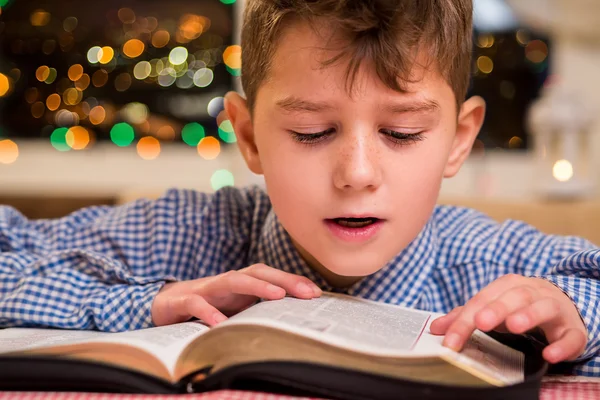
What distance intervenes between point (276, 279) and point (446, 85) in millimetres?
291

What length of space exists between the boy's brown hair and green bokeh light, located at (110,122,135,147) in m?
2.08

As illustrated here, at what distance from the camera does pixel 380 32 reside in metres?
0.72

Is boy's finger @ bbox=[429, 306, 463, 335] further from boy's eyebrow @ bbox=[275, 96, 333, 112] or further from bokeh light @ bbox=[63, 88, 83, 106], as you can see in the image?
bokeh light @ bbox=[63, 88, 83, 106]

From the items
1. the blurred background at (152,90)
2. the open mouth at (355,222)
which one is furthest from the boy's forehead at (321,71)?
the blurred background at (152,90)

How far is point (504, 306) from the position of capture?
1.93ft

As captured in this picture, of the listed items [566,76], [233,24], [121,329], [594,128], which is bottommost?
[121,329]

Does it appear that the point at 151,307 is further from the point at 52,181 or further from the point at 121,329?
the point at 52,181

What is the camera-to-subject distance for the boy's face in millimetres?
711

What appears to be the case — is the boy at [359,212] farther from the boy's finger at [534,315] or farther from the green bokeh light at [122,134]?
the green bokeh light at [122,134]

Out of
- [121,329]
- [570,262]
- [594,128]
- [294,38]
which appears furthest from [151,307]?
[594,128]

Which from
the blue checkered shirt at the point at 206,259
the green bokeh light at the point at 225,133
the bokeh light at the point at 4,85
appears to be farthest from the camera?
the bokeh light at the point at 4,85

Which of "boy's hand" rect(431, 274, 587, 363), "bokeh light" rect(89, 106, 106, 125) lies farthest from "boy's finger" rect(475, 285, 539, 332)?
"bokeh light" rect(89, 106, 106, 125)

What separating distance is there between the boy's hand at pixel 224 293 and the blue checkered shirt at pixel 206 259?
41 millimetres

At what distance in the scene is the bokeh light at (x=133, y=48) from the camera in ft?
9.27
